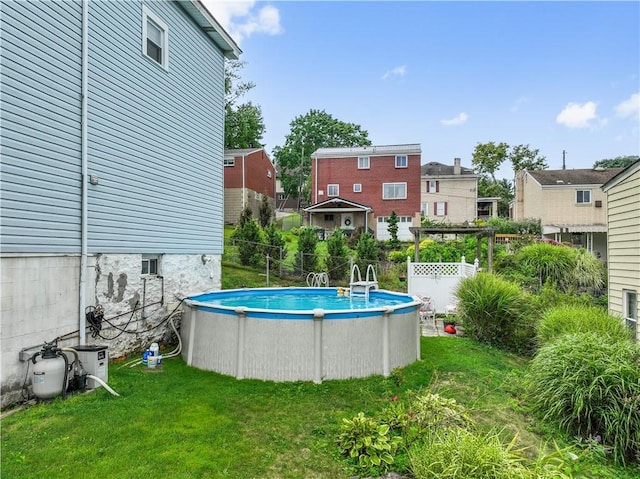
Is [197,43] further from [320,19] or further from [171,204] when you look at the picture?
[320,19]

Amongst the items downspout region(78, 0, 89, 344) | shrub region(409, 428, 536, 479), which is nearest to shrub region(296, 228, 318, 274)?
downspout region(78, 0, 89, 344)

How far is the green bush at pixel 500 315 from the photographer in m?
8.38

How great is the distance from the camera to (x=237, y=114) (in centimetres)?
3222

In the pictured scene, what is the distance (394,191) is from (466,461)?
25.5 metres

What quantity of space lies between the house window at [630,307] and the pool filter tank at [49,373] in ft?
32.1

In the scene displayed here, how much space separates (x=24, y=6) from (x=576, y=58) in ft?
56.3

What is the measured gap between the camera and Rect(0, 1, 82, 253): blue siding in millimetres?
4762

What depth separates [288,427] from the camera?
4.32 metres

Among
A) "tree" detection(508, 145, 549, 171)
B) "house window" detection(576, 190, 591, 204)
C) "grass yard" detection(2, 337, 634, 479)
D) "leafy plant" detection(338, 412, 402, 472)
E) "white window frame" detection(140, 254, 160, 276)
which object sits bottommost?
"grass yard" detection(2, 337, 634, 479)

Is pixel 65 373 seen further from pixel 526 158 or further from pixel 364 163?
pixel 526 158

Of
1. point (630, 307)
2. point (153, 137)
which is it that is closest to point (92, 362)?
point (153, 137)

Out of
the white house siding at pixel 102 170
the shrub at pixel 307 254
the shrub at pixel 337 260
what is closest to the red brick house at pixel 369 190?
the shrub at pixel 337 260

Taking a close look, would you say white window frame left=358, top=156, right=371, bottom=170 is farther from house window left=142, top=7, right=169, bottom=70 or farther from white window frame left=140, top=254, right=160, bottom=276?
white window frame left=140, top=254, right=160, bottom=276

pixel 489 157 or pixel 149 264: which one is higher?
pixel 489 157
